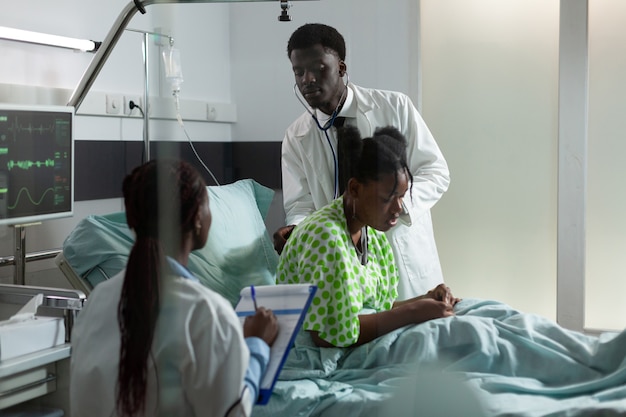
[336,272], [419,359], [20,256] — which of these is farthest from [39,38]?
[419,359]

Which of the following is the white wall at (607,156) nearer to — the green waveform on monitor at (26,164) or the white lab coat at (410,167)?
the white lab coat at (410,167)

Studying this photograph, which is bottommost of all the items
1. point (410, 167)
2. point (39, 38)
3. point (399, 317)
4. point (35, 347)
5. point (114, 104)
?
point (35, 347)

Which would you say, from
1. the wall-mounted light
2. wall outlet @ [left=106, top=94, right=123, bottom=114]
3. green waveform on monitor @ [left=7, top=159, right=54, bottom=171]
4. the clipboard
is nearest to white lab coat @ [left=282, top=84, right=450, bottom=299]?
the clipboard

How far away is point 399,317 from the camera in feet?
3.77

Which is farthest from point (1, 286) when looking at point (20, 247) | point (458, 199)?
point (458, 199)

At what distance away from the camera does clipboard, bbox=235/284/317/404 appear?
3.29ft

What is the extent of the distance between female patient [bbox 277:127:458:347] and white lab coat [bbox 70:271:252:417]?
5.4 inches

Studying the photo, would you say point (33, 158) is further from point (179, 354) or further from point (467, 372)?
point (467, 372)

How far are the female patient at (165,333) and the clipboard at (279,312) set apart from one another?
0.04 feet

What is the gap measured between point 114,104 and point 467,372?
2.71 ft

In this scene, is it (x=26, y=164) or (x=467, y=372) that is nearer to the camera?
(x=467, y=372)

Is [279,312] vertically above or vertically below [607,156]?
below

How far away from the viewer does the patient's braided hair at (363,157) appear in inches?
43.6

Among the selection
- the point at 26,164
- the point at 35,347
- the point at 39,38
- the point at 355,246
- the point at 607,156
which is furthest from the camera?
the point at 39,38
